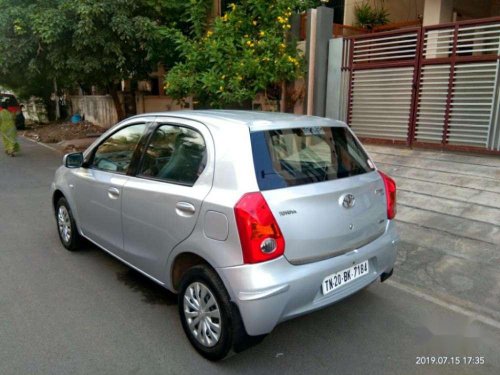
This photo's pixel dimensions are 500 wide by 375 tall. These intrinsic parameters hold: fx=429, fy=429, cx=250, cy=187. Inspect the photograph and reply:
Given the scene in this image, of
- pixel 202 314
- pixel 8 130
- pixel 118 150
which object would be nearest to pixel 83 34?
pixel 8 130

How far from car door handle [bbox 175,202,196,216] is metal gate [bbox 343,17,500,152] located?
17.9ft

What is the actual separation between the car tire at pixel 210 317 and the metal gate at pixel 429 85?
18.1ft

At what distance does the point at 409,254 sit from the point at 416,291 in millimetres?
735

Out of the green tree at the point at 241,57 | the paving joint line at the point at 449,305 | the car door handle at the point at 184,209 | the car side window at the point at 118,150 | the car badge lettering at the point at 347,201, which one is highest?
the green tree at the point at 241,57

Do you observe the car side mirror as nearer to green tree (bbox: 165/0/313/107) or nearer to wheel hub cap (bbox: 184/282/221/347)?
Answer: wheel hub cap (bbox: 184/282/221/347)

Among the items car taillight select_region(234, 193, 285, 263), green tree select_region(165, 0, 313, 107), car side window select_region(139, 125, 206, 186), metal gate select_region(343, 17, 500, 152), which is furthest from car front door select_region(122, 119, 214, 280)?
metal gate select_region(343, 17, 500, 152)

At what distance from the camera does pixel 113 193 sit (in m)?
3.79

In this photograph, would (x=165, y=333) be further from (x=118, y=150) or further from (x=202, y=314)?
(x=118, y=150)

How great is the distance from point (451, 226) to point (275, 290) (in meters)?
3.28

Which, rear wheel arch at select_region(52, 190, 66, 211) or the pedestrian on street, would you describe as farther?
the pedestrian on street

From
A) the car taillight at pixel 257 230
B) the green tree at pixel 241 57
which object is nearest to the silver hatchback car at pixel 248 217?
the car taillight at pixel 257 230

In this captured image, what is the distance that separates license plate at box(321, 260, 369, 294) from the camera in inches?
112

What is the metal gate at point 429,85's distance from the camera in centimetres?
655

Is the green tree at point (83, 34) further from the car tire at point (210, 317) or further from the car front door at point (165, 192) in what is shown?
the car tire at point (210, 317)
